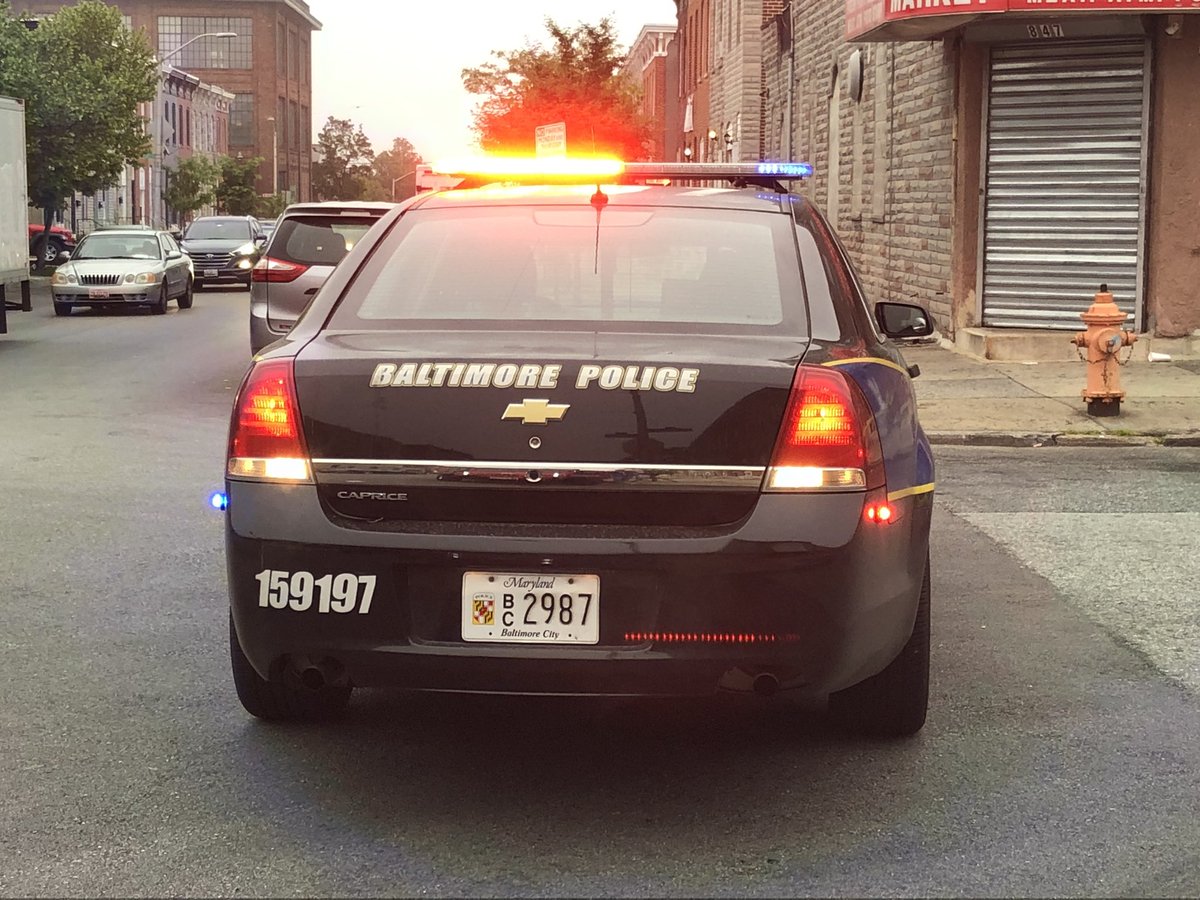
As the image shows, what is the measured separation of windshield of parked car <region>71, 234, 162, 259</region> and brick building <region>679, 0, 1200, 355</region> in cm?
1440

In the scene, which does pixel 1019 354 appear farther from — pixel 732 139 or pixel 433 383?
pixel 732 139

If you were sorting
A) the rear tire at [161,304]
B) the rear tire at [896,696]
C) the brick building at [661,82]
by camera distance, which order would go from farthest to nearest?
the brick building at [661,82] → the rear tire at [161,304] → the rear tire at [896,696]

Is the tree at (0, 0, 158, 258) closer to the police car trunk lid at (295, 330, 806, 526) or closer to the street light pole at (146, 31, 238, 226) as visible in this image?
the police car trunk lid at (295, 330, 806, 526)

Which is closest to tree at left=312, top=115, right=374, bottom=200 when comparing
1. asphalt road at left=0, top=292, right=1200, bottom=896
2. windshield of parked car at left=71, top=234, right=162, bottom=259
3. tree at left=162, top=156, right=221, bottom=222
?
tree at left=162, top=156, right=221, bottom=222

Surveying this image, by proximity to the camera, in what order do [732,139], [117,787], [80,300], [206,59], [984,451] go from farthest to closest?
[206,59]
[732,139]
[80,300]
[984,451]
[117,787]

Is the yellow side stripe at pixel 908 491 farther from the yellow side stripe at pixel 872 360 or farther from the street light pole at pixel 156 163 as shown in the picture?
the street light pole at pixel 156 163

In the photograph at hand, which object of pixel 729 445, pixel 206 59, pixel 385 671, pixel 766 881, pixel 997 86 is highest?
pixel 206 59

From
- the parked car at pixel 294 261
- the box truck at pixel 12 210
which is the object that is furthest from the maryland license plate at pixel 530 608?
the box truck at pixel 12 210

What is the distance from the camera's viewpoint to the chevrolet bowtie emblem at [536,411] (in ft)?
14.1

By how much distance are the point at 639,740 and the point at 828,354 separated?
1.36 metres

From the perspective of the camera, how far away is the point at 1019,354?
58.9 ft

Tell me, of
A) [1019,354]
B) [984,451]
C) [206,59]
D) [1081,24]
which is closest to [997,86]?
[1081,24]

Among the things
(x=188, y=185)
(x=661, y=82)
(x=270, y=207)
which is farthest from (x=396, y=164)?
(x=661, y=82)

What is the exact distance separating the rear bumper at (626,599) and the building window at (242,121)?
377 ft
